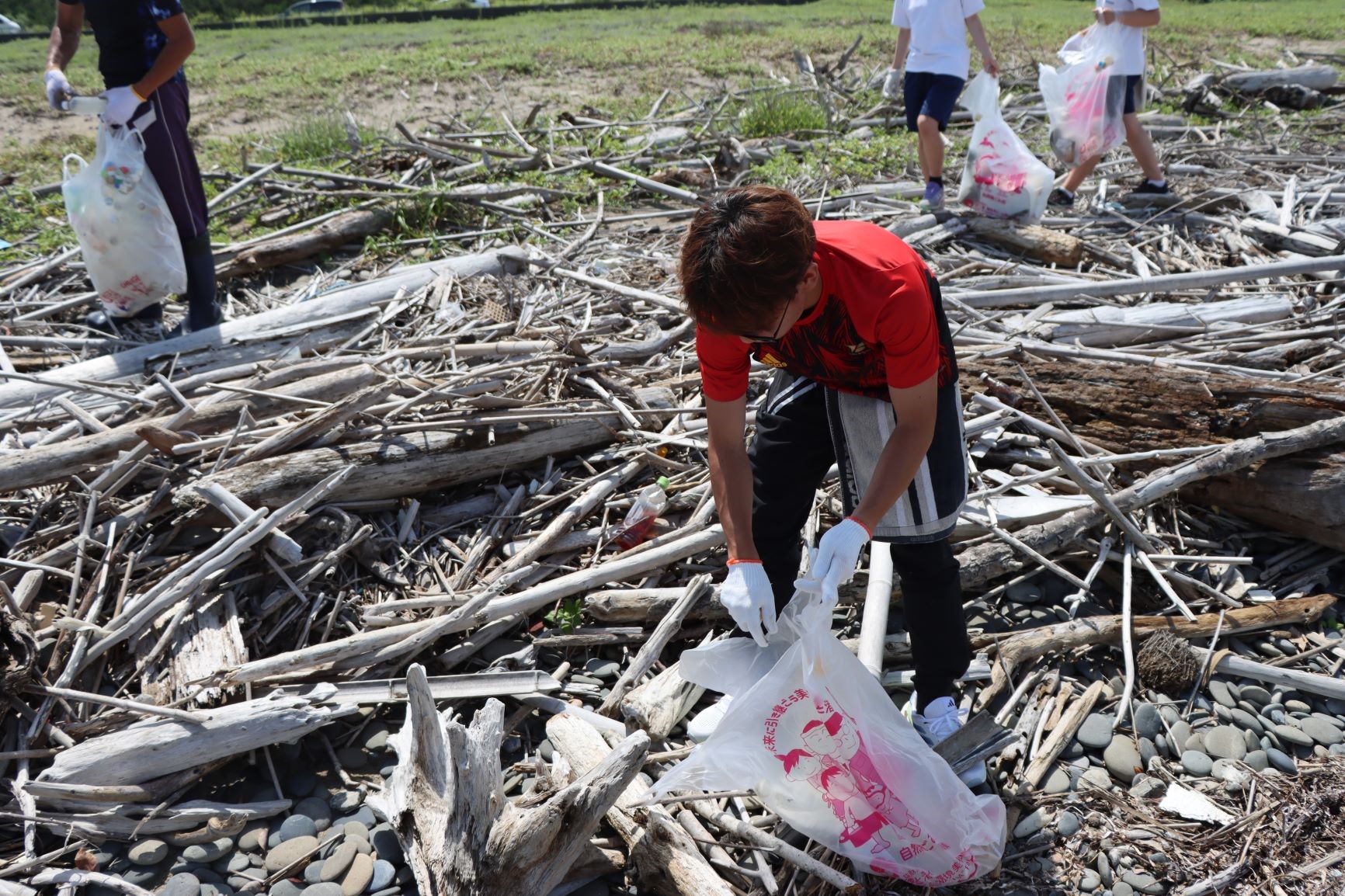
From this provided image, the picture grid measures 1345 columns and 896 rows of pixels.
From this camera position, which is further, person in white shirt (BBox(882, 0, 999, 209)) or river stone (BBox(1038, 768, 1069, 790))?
person in white shirt (BBox(882, 0, 999, 209))

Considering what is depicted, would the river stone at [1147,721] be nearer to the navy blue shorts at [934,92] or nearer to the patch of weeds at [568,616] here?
the patch of weeds at [568,616]

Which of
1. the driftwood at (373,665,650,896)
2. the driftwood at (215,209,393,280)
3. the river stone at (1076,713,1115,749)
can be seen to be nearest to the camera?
the driftwood at (373,665,650,896)

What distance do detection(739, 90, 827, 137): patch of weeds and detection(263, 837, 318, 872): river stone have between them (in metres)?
7.35

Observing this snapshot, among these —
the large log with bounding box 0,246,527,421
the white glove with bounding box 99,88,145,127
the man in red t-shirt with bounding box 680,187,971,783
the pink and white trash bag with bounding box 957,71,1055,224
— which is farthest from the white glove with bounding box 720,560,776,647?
the pink and white trash bag with bounding box 957,71,1055,224

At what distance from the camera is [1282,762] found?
250 centimetres

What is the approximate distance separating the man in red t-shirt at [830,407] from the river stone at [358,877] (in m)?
1.12

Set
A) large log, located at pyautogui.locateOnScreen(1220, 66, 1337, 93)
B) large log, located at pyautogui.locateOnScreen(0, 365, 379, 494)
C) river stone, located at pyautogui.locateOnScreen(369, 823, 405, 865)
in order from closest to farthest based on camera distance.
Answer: river stone, located at pyautogui.locateOnScreen(369, 823, 405, 865), large log, located at pyautogui.locateOnScreen(0, 365, 379, 494), large log, located at pyautogui.locateOnScreen(1220, 66, 1337, 93)

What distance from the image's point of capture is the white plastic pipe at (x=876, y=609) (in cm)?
268

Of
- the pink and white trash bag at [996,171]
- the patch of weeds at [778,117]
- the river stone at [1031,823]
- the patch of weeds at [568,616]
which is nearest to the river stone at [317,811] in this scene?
the patch of weeds at [568,616]

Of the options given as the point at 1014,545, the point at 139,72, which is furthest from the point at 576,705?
the point at 139,72

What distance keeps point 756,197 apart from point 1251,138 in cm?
793

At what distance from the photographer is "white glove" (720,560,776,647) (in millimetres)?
2236

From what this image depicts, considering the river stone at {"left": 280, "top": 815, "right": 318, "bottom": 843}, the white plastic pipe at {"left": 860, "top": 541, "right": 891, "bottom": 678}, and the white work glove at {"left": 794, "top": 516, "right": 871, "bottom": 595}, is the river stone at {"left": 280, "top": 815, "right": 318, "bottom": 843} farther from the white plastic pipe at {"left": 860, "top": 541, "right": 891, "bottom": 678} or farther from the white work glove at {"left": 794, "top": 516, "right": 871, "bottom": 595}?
the white plastic pipe at {"left": 860, "top": 541, "right": 891, "bottom": 678}

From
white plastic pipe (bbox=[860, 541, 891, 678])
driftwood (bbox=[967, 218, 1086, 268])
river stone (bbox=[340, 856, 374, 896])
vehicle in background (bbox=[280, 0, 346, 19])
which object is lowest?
river stone (bbox=[340, 856, 374, 896])
